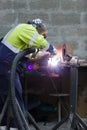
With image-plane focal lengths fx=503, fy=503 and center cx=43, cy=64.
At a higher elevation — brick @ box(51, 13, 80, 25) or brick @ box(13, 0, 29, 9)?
brick @ box(13, 0, 29, 9)

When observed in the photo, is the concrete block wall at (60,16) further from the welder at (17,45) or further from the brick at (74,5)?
the welder at (17,45)

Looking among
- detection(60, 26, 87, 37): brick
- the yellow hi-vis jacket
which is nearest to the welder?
the yellow hi-vis jacket

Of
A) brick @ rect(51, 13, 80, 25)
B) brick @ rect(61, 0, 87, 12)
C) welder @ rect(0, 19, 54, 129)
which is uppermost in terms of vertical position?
brick @ rect(61, 0, 87, 12)

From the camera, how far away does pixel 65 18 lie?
841 centimetres

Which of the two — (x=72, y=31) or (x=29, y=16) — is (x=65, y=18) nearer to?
(x=72, y=31)

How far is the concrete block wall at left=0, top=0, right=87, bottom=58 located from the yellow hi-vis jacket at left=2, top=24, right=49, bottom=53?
2.04m

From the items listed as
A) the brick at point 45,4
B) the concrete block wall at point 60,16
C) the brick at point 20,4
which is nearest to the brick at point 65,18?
the concrete block wall at point 60,16

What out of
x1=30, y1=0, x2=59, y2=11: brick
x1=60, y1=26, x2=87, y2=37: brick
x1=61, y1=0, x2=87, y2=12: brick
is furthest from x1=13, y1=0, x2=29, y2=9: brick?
x1=60, y1=26, x2=87, y2=37: brick

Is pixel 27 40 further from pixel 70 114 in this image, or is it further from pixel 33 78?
pixel 33 78

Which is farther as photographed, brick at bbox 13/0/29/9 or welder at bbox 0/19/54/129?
brick at bbox 13/0/29/9

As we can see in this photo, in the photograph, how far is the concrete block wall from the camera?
8383 mm

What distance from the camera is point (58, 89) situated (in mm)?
8102

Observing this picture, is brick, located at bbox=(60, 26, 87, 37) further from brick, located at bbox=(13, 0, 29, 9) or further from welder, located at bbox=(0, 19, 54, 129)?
welder, located at bbox=(0, 19, 54, 129)

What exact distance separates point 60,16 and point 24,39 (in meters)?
2.21
